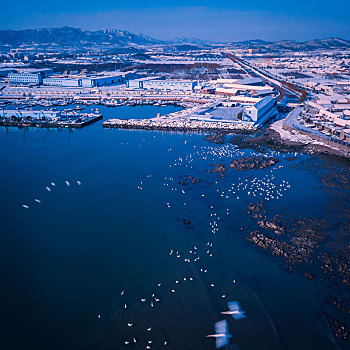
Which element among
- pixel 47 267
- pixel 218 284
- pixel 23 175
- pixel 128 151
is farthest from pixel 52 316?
pixel 128 151

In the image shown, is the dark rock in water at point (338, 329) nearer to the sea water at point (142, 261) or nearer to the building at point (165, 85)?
the sea water at point (142, 261)

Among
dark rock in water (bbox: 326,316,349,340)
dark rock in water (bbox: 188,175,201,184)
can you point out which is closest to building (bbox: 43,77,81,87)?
dark rock in water (bbox: 188,175,201,184)

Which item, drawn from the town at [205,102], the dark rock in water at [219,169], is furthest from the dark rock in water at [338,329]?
the town at [205,102]

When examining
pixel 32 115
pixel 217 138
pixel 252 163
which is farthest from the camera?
pixel 32 115

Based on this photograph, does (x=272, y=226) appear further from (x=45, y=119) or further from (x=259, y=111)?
(x=45, y=119)

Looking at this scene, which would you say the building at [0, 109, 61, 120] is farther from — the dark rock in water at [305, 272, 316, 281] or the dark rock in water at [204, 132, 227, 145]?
the dark rock in water at [305, 272, 316, 281]

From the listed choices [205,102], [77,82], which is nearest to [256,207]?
[205,102]
